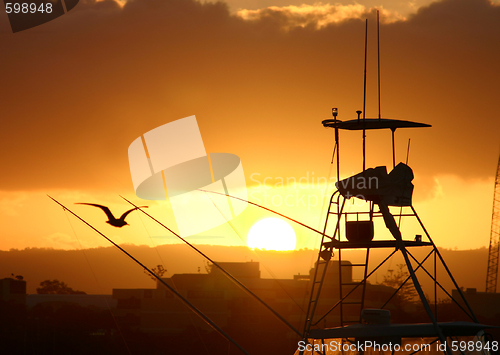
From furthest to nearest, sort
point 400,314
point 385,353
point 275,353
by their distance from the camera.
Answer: point 275,353
point 400,314
point 385,353

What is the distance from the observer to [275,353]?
107m

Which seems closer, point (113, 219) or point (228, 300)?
point (113, 219)

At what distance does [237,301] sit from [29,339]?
4307 centimetres

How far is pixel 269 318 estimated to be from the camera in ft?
380

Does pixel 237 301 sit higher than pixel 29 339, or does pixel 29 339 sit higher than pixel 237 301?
pixel 237 301

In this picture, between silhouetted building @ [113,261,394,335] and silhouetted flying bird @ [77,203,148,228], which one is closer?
silhouetted flying bird @ [77,203,148,228]

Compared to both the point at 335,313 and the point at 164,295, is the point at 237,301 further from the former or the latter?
the point at 335,313

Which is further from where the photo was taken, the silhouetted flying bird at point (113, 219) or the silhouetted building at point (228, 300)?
the silhouetted building at point (228, 300)

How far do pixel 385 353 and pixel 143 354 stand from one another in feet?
308

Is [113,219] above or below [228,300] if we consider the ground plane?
→ below

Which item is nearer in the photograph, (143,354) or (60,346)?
(143,354)

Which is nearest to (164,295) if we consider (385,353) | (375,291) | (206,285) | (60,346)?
(206,285)

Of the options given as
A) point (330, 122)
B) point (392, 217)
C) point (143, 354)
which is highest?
point (330, 122)

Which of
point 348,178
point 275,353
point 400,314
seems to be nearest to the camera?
point 348,178
